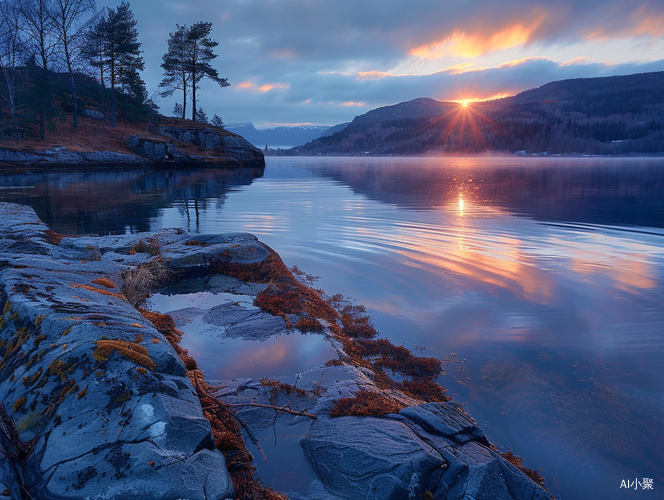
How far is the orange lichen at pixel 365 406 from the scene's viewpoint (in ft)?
15.4

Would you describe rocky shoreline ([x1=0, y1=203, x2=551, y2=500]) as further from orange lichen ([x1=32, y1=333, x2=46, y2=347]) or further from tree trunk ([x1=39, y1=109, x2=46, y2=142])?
tree trunk ([x1=39, y1=109, x2=46, y2=142])

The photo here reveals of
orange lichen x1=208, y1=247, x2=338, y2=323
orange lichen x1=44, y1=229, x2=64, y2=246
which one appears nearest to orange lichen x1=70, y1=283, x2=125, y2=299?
orange lichen x1=208, y1=247, x2=338, y2=323

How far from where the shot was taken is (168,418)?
10.7 ft

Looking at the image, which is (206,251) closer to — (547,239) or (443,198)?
(547,239)

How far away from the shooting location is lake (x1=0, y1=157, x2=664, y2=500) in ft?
17.6

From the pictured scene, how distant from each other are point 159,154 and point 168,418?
194 feet

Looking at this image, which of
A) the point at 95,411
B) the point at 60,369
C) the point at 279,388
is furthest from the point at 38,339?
the point at 279,388

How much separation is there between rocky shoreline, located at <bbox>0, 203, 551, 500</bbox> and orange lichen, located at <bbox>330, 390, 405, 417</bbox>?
0.02 metres

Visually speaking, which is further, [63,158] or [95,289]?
[63,158]

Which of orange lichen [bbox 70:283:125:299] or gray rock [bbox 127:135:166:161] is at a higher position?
gray rock [bbox 127:135:166:161]

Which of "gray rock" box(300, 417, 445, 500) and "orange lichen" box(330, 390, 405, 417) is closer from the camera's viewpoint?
"gray rock" box(300, 417, 445, 500)

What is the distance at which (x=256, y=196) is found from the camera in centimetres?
3216

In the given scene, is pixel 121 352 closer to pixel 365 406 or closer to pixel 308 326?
pixel 365 406

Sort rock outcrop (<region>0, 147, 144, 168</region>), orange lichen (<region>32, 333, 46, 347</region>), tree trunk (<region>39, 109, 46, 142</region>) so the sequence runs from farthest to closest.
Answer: tree trunk (<region>39, 109, 46, 142</region>) < rock outcrop (<region>0, 147, 144, 168</region>) < orange lichen (<region>32, 333, 46, 347</region>)
